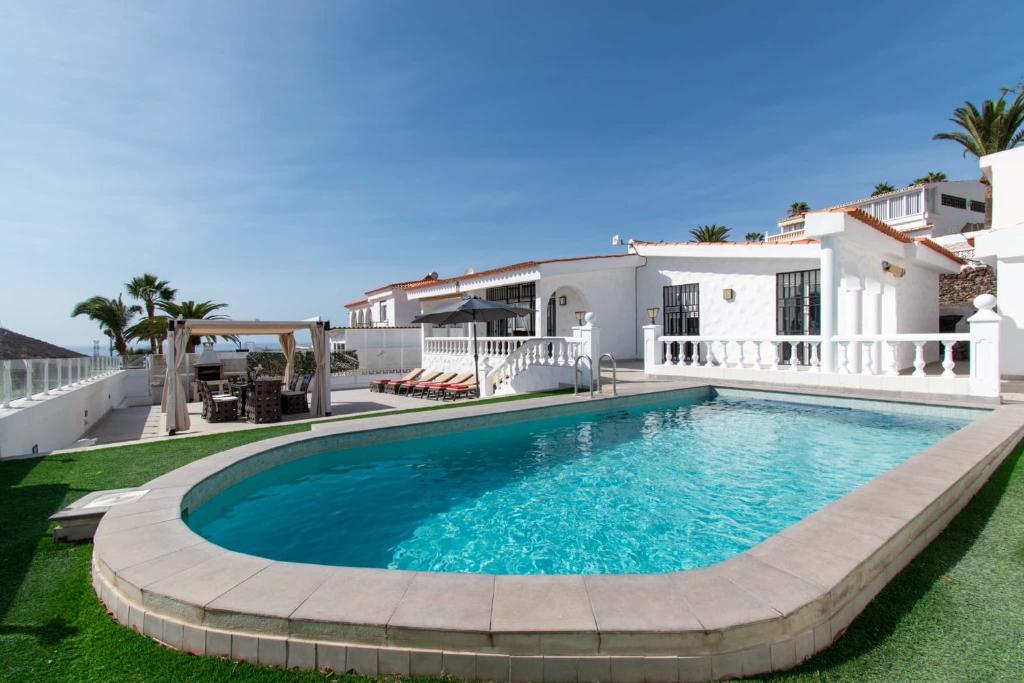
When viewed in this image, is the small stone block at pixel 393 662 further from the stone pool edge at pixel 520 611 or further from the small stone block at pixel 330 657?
the small stone block at pixel 330 657

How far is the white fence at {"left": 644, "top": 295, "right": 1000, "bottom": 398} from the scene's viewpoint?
9344 mm

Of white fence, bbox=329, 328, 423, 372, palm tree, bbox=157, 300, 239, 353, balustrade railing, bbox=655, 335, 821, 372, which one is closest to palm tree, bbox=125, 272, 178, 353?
palm tree, bbox=157, 300, 239, 353

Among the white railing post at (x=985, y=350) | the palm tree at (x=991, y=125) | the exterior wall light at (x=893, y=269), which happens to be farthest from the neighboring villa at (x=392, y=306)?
the palm tree at (x=991, y=125)

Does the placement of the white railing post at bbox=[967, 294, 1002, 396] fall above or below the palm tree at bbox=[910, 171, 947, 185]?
below

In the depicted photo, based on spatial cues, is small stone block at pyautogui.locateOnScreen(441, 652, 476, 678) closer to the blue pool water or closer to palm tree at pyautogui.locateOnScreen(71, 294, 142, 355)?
the blue pool water

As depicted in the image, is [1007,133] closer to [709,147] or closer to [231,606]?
[709,147]

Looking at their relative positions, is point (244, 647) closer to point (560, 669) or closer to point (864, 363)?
point (560, 669)

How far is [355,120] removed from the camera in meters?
15.0

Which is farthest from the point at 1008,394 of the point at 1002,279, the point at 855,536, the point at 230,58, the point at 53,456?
the point at 230,58

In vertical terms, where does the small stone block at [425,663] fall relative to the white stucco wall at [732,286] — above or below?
below

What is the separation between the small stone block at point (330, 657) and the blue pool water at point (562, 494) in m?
2.05

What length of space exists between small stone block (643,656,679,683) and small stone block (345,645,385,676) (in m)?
1.32

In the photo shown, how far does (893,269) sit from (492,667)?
53.3ft

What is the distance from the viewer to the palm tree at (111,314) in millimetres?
33844
